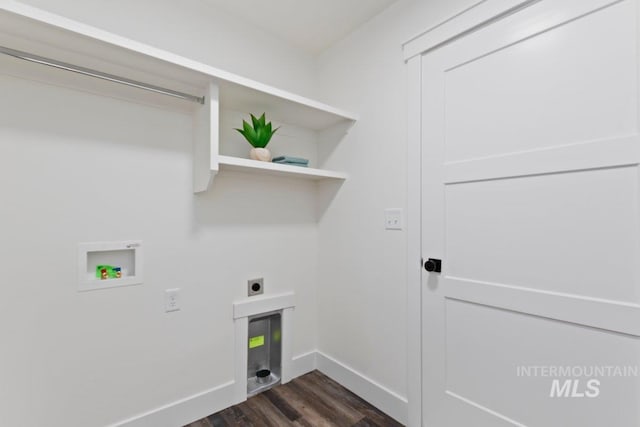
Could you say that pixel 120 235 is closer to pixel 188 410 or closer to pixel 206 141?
pixel 206 141

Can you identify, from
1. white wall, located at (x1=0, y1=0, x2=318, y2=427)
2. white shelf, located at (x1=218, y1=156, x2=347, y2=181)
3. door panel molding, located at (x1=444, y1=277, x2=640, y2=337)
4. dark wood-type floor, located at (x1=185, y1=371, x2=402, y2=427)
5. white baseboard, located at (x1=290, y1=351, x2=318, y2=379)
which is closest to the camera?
door panel molding, located at (x1=444, y1=277, x2=640, y2=337)

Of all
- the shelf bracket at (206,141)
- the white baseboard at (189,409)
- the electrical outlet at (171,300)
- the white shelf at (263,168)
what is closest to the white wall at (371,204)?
the white shelf at (263,168)

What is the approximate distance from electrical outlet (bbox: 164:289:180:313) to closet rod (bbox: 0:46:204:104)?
3.41 ft

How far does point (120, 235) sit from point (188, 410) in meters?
1.03

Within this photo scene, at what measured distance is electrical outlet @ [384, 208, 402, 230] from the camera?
1.69 metres

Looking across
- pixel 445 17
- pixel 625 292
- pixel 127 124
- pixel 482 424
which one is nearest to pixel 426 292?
pixel 482 424

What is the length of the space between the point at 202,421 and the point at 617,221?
2133mm

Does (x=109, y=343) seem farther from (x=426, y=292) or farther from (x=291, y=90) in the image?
(x=291, y=90)

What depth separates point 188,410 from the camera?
1.64 metres

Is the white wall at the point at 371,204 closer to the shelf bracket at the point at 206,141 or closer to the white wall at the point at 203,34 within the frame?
the white wall at the point at 203,34

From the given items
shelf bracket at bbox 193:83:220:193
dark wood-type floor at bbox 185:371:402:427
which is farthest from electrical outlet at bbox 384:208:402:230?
dark wood-type floor at bbox 185:371:402:427

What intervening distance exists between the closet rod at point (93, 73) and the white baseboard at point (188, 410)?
1.64 metres

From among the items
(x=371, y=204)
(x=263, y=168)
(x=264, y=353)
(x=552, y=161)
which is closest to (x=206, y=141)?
(x=263, y=168)

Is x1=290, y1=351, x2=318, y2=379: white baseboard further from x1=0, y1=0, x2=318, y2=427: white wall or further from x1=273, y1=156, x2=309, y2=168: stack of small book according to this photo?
x1=273, y1=156, x2=309, y2=168: stack of small book
